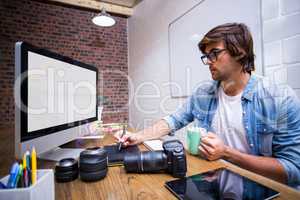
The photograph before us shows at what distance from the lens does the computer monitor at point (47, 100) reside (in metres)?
0.54

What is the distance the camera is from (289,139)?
2.49 ft

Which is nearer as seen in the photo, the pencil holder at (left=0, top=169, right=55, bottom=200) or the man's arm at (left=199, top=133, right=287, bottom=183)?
the pencil holder at (left=0, top=169, right=55, bottom=200)

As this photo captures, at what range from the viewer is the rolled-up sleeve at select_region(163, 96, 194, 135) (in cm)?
120

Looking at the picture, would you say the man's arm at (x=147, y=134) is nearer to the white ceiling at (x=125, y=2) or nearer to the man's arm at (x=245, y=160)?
the man's arm at (x=245, y=160)

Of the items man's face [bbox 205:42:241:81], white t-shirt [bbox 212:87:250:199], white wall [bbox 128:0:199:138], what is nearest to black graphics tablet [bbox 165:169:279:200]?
white t-shirt [bbox 212:87:250:199]

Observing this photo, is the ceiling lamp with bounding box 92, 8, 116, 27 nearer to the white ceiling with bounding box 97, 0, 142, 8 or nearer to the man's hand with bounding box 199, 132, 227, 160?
the white ceiling with bounding box 97, 0, 142, 8

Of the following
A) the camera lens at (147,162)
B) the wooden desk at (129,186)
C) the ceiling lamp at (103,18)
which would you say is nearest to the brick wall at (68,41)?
the ceiling lamp at (103,18)

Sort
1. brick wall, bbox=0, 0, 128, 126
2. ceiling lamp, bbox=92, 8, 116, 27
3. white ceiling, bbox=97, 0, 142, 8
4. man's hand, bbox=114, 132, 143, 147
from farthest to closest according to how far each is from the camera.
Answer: white ceiling, bbox=97, 0, 142, 8, brick wall, bbox=0, 0, 128, 126, ceiling lamp, bbox=92, 8, 116, 27, man's hand, bbox=114, 132, 143, 147

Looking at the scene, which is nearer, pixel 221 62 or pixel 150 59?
pixel 221 62

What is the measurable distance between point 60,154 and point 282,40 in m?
1.40

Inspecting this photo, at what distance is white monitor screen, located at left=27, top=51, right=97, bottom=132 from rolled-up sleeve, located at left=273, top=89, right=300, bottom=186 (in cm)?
98

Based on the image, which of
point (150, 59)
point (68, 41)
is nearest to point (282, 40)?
point (150, 59)

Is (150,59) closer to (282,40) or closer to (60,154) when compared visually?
(282,40)

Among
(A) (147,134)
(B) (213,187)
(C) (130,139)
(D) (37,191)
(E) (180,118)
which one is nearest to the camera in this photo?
(D) (37,191)
